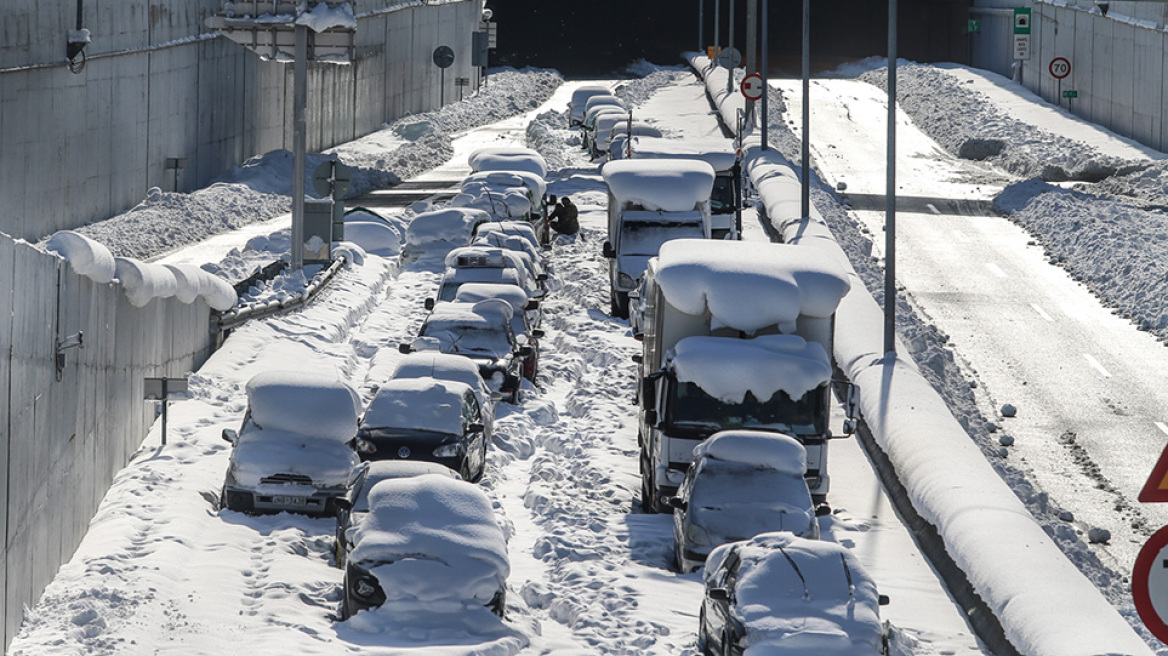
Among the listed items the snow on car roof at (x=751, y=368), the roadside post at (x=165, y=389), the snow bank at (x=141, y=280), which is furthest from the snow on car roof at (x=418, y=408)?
the snow bank at (x=141, y=280)

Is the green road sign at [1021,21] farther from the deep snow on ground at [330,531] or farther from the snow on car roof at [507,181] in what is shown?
the deep snow on ground at [330,531]

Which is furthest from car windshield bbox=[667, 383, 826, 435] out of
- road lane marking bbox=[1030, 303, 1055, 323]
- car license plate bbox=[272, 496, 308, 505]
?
road lane marking bbox=[1030, 303, 1055, 323]

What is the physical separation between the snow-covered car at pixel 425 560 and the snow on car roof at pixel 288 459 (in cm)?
383

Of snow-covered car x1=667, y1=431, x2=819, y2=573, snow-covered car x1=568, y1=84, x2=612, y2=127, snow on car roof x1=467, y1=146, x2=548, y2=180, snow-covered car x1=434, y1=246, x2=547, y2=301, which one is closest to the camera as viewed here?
snow-covered car x1=667, y1=431, x2=819, y2=573

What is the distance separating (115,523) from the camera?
55.7ft

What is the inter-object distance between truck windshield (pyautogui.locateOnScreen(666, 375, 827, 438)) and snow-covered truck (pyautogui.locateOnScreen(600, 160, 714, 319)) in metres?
12.1

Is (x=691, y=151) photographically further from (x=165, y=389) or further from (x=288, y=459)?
(x=288, y=459)

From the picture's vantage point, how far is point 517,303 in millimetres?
26406

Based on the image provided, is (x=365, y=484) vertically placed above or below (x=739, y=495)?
above

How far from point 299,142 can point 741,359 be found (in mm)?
15382

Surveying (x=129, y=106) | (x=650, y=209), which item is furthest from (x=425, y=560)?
(x=129, y=106)

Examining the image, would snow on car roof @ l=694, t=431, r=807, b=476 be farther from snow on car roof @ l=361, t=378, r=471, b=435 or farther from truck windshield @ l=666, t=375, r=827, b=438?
snow on car roof @ l=361, t=378, r=471, b=435

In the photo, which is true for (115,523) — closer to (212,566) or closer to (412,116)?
(212,566)

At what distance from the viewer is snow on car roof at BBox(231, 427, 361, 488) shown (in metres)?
17.9
